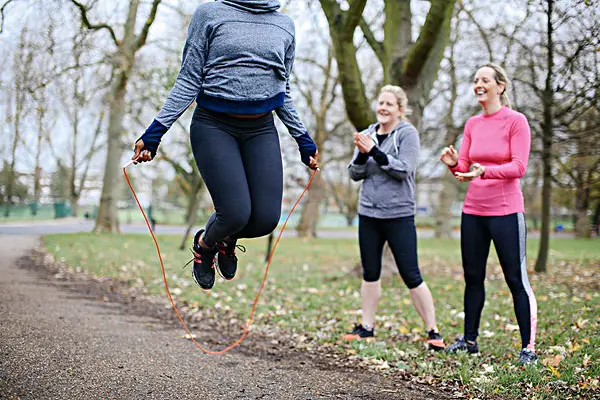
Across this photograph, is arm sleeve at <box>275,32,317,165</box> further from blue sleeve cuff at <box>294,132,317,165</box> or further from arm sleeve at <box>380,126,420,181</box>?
arm sleeve at <box>380,126,420,181</box>

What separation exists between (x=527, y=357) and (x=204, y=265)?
263cm

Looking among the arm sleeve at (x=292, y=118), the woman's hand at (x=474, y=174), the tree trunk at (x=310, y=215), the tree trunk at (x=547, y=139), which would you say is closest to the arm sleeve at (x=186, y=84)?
the arm sleeve at (x=292, y=118)

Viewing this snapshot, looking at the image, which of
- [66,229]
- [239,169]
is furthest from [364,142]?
[66,229]

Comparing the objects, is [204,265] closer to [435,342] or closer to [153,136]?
[153,136]

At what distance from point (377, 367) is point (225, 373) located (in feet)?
4.11

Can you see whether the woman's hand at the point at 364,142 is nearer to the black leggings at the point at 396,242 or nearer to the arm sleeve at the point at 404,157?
the arm sleeve at the point at 404,157

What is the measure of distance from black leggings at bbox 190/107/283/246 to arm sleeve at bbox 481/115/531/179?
5.89 feet

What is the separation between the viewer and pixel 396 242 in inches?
193

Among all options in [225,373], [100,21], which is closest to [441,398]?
[225,373]

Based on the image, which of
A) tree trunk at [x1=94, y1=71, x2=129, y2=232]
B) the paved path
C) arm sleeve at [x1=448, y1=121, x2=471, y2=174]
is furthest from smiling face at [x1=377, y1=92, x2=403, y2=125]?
the paved path

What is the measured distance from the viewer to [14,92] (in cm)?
1270

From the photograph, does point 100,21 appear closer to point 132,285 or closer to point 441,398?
point 132,285

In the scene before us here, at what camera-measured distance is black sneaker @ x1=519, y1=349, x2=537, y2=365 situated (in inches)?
165

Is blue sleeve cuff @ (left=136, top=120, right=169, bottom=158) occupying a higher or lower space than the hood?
lower
